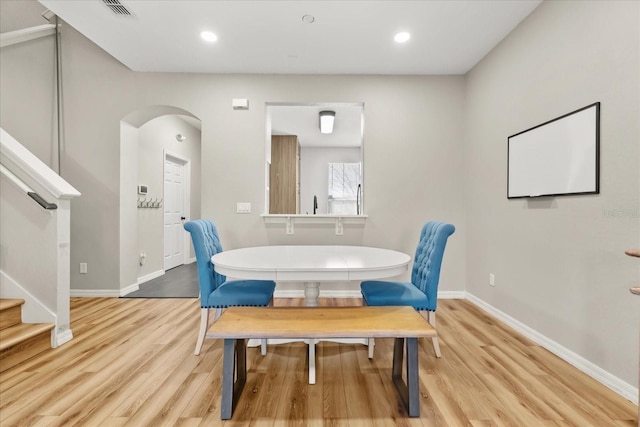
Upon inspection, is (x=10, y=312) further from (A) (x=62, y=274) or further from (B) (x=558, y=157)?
(B) (x=558, y=157)

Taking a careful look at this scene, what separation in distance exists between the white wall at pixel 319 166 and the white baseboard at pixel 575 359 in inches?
201

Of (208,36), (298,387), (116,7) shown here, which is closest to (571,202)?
(298,387)

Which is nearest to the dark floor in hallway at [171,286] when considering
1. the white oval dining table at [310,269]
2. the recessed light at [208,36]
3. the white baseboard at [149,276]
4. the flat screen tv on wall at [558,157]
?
the white baseboard at [149,276]

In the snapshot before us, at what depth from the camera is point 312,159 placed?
295 inches

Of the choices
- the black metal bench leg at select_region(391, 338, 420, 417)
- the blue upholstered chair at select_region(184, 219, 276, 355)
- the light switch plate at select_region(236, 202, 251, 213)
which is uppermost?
the light switch plate at select_region(236, 202, 251, 213)

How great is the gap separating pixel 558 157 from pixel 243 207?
115 inches

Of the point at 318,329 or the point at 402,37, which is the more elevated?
the point at 402,37

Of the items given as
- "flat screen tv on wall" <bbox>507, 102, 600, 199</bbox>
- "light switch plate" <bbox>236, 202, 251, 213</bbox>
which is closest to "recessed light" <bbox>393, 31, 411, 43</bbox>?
"flat screen tv on wall" <bbox>507, 102, 600, 199</bbox>

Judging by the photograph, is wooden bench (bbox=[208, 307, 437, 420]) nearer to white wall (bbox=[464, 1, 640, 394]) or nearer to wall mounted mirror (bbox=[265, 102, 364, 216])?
white wall (bbox=[464, 1, 640, 394])

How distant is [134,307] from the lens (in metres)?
3.11

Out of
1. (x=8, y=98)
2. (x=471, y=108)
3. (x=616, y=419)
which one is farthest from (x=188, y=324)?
(x=471, y=108)

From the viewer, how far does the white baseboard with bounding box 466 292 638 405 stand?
1.62m

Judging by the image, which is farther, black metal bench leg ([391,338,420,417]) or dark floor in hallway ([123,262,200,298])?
dark floor in hallway ([123,262,200,298])

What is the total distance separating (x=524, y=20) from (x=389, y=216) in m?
2.12
